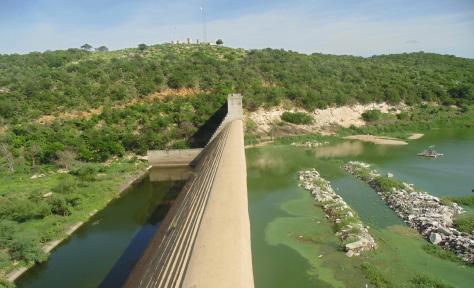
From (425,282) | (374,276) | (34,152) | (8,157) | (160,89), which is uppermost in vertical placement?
(160,89)

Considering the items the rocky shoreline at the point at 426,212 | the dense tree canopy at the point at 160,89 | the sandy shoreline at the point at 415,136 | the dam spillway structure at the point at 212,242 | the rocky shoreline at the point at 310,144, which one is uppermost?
the dense tree canopy at the point at 160,89

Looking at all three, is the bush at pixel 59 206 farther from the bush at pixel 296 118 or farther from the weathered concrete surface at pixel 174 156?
the bush at pixel 296 118

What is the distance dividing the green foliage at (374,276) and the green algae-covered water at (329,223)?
9 centimetres

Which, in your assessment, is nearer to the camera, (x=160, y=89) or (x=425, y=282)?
(x=425, y=282)

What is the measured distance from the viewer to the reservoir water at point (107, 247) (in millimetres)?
12305

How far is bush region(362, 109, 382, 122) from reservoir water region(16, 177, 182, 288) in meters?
24.1

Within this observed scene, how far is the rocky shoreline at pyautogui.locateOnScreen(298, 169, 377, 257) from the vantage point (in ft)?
40.2

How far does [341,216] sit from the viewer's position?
1472 centimetres

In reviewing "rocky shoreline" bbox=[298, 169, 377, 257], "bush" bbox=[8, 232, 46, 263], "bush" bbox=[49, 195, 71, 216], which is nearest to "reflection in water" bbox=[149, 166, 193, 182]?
"bush" bbox=[49, 195, 71, 216]

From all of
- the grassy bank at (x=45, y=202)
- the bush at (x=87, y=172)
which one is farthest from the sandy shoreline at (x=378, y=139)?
the bush at (x=87, y=172)

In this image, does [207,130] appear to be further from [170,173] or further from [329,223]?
[329,223]

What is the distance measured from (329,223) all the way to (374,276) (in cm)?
414

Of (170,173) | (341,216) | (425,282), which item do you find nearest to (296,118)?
(170,173)

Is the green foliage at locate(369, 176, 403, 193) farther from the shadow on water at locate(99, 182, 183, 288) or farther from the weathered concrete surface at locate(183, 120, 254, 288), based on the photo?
the shadow on water at locate(99, 182, 183, 288)
